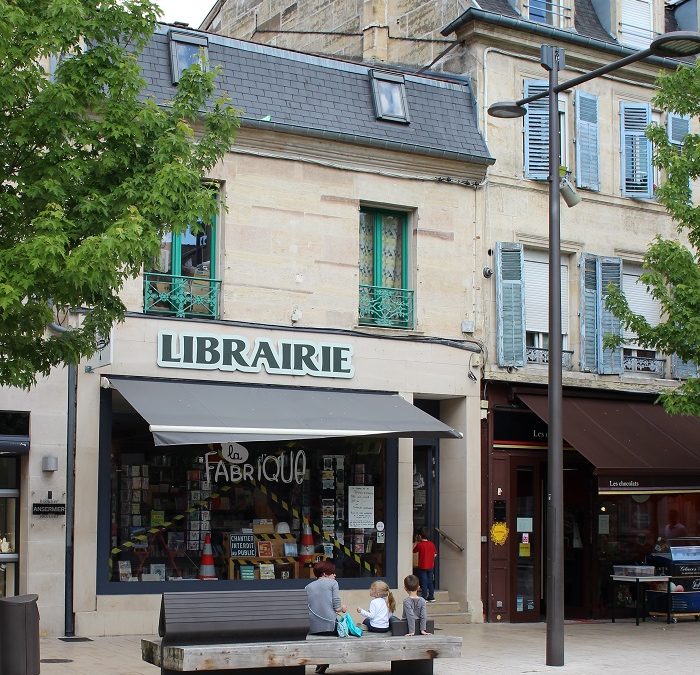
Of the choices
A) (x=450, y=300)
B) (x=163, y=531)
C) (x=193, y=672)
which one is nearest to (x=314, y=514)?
(x=163, y=531)

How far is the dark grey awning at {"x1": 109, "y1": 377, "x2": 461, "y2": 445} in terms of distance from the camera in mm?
15406

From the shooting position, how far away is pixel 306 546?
18.4 meters

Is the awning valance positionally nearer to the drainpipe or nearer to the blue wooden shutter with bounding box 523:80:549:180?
the blue wooden shutter with bounding box 523:80:549:180

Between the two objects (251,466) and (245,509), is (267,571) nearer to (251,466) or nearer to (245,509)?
(245,509)

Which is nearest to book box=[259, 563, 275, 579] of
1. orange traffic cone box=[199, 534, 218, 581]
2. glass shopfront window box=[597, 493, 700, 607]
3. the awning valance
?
orange traffic cone box=[199, 534, 218, 581]

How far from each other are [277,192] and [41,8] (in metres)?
6.47

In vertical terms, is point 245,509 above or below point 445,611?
above

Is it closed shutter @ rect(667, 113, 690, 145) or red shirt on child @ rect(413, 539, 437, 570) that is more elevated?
closed shutter @ rect(667, 113, 690, 145)

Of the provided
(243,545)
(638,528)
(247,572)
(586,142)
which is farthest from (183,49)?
(638,528)

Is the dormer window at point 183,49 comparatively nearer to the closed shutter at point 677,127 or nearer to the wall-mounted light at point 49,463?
the wall-mounted light at point 49,463

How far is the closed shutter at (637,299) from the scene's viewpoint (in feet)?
69.7

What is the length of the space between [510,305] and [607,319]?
2006 mm

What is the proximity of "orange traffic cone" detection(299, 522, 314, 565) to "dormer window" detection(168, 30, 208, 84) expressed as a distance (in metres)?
6.52

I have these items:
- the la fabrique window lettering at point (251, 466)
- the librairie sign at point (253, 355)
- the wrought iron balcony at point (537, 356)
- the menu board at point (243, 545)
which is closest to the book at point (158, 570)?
the menu board at point (243, 545)
